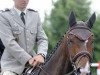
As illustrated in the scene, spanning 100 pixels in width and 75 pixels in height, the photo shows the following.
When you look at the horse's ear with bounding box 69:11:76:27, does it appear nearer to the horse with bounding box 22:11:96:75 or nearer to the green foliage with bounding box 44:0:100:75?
the horse with bounding box 22:11:96:75

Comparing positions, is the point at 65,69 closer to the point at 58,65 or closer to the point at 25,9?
the point at 58,65

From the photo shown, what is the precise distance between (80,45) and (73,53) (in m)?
0.19

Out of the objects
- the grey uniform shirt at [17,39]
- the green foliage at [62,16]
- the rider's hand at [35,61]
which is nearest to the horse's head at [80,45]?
the rider's hand at [35,61]

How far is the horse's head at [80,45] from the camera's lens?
954cm

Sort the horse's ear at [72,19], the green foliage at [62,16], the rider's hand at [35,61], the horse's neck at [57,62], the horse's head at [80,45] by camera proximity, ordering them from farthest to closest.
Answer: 1. the green foliage at [62,16]
2. the rider's hand at [35,61]
3. the horse's neck at [57,62]
4. the horse's ear at [72,19]
5. the horse's head at [80,45]

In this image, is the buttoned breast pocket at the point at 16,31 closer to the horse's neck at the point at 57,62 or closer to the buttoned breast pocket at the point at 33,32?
the buttoned breast pocket at the point at 33,32

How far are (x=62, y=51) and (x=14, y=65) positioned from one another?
4.14 ft

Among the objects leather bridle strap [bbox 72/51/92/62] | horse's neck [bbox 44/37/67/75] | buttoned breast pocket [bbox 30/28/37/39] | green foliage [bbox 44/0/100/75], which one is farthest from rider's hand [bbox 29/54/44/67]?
green foliage [bbox 44/0/100/75]

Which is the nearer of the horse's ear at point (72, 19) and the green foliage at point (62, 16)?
the horse's ear at point (72, 19)

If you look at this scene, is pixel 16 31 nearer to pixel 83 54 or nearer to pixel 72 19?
pixel 72 19

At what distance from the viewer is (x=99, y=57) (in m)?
30.9

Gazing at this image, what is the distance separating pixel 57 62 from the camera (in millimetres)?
10367

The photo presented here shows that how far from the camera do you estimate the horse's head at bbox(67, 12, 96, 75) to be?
9.54 metres

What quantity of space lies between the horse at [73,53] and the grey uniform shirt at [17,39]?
466mm
